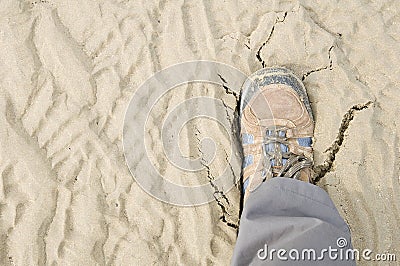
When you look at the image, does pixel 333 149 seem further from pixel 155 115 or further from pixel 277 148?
pixel 155 115

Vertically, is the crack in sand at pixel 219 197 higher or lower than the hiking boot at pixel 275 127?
lower

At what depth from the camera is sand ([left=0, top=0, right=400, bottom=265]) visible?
2.35 m

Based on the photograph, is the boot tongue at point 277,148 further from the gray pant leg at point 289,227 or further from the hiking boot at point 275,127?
the gray pant leg at point 289,227

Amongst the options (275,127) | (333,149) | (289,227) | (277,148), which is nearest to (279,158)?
(277,148)

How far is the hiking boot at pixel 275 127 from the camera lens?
2420mm

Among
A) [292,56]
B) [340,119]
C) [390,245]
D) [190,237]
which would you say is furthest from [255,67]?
[390,245]

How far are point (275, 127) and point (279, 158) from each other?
20 cm

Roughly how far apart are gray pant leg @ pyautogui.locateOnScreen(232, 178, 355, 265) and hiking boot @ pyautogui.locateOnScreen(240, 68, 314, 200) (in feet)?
1.21

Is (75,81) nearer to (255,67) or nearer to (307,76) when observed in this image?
(255,67)

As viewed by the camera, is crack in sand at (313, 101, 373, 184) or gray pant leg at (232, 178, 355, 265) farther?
crack in sand at (313, 101, 373, 184)

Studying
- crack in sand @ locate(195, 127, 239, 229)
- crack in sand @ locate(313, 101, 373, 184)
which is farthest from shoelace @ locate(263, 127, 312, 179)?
crack in sand @ locate(195, 127, 239, 229)

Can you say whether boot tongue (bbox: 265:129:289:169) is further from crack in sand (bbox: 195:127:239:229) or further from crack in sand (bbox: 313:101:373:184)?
crack in sand (bbox: 195:127:239:229)

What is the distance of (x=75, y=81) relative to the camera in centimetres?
262

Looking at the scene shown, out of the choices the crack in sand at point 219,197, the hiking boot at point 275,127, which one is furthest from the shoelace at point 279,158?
the crack in sand at point 219,197
